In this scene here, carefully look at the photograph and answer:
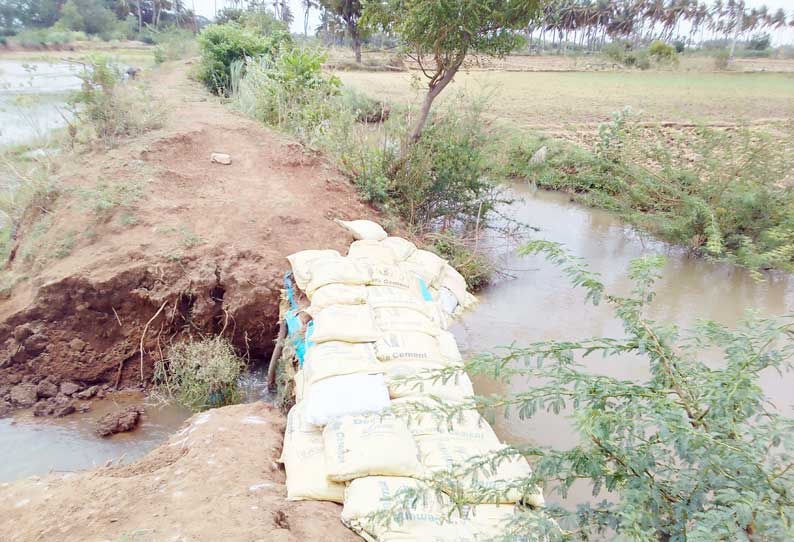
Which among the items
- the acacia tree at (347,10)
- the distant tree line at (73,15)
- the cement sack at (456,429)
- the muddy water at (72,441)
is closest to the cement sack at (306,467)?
the cement sack at (456,429)

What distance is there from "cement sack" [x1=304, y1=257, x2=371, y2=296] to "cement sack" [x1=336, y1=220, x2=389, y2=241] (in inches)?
33.9

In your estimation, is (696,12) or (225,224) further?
(696,12)

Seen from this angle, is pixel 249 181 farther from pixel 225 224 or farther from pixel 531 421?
pixel 531 421

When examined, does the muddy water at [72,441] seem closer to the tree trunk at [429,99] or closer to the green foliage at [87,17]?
the tree trunk at [429,99]

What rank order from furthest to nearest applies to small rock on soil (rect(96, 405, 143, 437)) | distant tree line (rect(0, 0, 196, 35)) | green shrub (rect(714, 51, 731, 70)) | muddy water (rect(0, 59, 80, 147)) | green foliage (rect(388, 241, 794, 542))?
green shrub (rect(714, 51, 731, 70)) < distant tree line (rect(0, 0, 196, 35)) < muddy water (rect(0, 59, 80, 147)) < small rock on soil (rect(96, 405, 143, 437)) < green foliage (rect(388, 241, 794, 542))

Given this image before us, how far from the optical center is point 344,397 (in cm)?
248

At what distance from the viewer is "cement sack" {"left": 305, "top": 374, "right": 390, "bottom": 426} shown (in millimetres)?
2436

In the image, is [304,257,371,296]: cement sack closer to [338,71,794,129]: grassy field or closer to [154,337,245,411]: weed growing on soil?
[154,337,245,411]: weed growing on soil

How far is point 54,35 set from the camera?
20516 mm

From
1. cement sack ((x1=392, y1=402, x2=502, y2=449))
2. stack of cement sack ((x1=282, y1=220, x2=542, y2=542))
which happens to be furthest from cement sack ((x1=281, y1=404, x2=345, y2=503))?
cement sack ((x1=392, y1=402, x2=502, y2=449))

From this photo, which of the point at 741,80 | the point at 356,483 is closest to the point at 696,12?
the point at 741,80

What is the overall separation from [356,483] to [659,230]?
5.94 m

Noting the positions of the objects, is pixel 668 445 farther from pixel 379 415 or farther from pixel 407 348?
pixel 407 348

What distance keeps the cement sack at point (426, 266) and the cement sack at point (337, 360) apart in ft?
3.85
